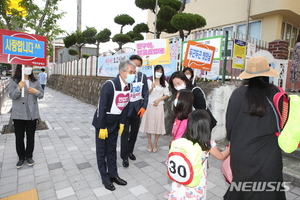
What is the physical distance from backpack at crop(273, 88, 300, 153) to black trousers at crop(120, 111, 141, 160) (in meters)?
2.58

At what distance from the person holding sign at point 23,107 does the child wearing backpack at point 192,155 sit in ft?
9.70

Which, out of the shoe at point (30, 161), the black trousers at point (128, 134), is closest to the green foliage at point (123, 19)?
the black trousers at point (128, 134)

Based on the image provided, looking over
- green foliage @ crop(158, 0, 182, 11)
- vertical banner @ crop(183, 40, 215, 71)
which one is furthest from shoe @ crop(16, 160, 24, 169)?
green foliage @ crop(158, 0, 182, 11)

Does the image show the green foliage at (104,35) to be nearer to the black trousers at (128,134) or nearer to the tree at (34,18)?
the tree at (34,18)

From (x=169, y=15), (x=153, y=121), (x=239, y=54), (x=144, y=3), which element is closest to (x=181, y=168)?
(x=153, y=121)

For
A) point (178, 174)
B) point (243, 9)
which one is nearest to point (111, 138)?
point (178, 174)

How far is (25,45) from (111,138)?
2.64 m

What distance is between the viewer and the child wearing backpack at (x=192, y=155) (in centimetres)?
188

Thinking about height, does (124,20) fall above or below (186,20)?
above

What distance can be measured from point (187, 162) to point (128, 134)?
2.10 meters

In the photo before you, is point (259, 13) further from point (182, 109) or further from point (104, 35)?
point (182, 109)

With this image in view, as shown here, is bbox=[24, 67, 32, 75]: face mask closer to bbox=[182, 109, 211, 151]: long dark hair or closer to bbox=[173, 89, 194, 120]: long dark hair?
bbox=[173, 89, 194, 120]: long dark hair

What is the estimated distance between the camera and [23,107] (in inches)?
141

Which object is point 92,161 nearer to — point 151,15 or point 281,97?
point 281,97
